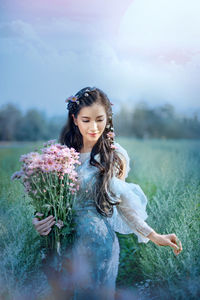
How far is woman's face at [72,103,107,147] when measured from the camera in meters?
1.52

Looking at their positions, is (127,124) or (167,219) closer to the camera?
(167,219)

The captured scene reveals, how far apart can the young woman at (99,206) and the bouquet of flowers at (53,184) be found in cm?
5

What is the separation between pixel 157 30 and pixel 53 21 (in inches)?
26.8

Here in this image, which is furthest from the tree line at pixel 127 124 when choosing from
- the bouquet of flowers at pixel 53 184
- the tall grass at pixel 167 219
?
the bouquet of flowers at pixel 53 184

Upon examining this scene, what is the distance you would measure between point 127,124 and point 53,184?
4.73 feet

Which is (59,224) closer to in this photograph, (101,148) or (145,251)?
(101,148)

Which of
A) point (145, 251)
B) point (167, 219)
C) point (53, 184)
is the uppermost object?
point (53, 184)

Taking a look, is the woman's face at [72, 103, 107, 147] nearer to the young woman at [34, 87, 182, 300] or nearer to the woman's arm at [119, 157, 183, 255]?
the young woman at [34, 87, 182, 300]

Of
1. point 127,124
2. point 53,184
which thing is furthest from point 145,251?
point 127,124

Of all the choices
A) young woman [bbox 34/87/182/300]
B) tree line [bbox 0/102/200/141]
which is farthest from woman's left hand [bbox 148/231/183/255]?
tree line [bbox 0/102/200/141]

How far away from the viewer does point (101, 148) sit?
5.20 feet

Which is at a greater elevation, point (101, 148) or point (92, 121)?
point (92, 121)

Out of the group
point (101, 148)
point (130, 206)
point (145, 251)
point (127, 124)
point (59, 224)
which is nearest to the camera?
point (59, 224)

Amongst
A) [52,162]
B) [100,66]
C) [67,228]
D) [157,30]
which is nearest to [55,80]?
[100,66]
